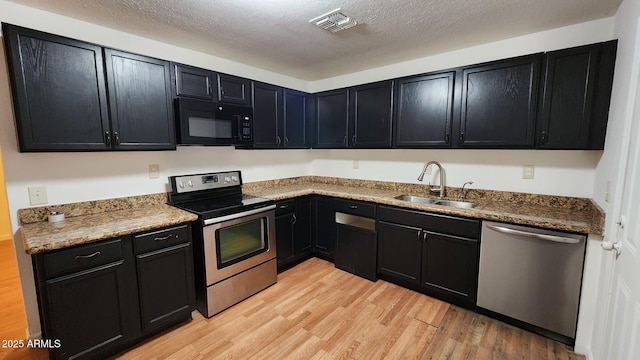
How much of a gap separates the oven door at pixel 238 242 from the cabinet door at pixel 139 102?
810 millimetres

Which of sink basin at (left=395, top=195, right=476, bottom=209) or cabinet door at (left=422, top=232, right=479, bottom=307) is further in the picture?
sink basin at (left=395, top=195, right=476, bottom=209)

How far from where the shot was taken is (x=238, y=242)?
244 centimetres

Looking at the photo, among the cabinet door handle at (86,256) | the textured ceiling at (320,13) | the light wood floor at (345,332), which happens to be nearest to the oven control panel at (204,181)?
the cabinet door handle at (86,256)

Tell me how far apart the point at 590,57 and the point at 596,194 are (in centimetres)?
99

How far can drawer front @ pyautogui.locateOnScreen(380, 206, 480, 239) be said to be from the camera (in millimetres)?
2203

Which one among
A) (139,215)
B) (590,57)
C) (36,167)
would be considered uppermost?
(590,57)

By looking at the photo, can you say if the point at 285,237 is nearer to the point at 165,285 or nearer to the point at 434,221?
the point at 165,285

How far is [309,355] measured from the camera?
1850 millimetres

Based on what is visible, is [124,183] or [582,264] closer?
[582,264]

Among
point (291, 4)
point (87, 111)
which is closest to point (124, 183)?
point (87, 111)

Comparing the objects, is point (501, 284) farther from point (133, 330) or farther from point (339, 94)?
point (133, 330)

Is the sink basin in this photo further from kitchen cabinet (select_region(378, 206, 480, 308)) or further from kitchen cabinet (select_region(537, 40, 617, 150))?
kitchen cabinet (select_region(537, 40, 617, 150))

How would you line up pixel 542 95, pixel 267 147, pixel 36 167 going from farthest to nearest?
pixel 267 147 → pixel 542 95 → pixel 36 167

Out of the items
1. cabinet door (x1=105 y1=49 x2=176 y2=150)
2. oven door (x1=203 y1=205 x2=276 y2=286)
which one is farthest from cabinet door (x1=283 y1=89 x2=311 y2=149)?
cabinet door (x1=105 y1=49 x2=176 y2=150)
